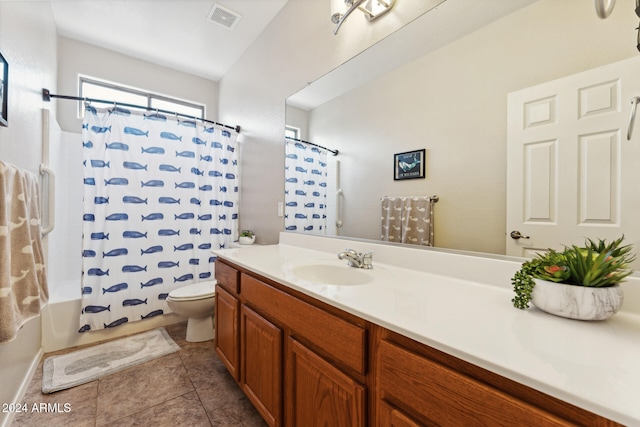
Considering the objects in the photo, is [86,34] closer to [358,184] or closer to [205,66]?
[205,66]

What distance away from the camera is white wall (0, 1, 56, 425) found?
124cm

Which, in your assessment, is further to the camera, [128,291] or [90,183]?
[128,291]

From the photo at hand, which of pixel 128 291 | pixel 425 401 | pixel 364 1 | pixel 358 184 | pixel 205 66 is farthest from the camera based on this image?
pixel 205 66

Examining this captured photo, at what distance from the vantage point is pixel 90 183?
207cm

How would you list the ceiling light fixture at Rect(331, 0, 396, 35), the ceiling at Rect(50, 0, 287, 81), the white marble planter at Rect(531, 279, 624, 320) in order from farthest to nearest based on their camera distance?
the ceiling at Rect(50, 0, 287, 81), the ceiling light fixture at Rect(331, 0, 396, 35), the white marble planter at Rect(531, 279, 624, 320)

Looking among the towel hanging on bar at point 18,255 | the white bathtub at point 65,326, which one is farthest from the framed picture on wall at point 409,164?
the white bathtub at point 65,326

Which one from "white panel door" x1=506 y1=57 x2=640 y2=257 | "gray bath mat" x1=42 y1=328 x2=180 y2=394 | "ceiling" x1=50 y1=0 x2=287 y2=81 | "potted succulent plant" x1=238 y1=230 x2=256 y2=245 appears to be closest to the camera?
"white panel door" x1=506 y1=57 x2=640 y2=257

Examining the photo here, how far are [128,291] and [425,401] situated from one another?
8.20 ft

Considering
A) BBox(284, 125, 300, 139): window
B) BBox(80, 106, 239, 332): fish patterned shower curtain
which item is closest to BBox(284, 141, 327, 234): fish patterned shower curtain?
BBox(284, 125, 300, 139): window

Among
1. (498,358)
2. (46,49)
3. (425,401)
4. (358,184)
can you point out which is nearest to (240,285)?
(358,184)

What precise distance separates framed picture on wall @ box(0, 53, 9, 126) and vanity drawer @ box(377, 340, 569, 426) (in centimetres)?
181

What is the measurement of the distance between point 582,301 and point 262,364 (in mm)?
1150

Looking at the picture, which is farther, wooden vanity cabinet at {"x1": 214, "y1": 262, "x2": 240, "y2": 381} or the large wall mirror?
wooden vanity cabinet at {"x1": 214, "y1": 262, "x2": 240, "y2": 381}

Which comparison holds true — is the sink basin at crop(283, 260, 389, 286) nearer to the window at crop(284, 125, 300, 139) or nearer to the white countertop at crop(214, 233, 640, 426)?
the white countertop at crop(214, 233, 640, 426)
